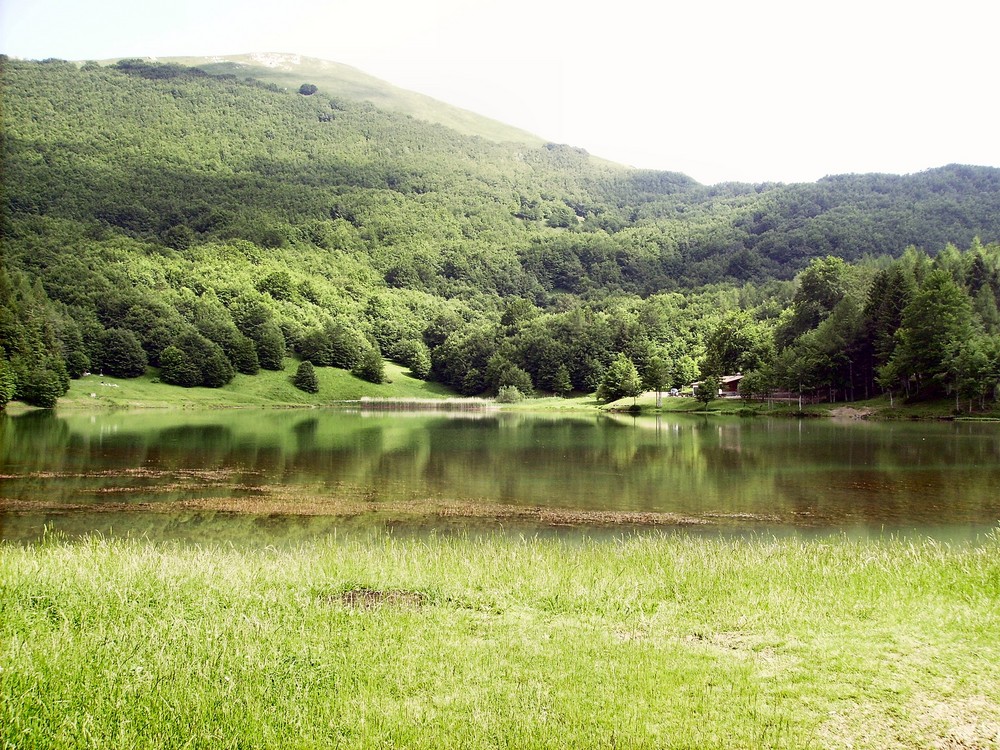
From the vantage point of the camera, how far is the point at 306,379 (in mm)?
144000

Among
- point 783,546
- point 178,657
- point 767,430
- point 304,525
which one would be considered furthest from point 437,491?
point 767,430

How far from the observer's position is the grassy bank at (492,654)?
7430 millimetres

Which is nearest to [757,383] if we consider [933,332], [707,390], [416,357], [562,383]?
[707,390]

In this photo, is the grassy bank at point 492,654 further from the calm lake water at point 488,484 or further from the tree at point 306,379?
the tree at point 306,379

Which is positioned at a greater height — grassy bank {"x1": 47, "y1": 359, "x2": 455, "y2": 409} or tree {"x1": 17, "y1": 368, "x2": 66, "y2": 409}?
tree {"x1": 17, "y1": 368, "x2": 66, "y2": 409}

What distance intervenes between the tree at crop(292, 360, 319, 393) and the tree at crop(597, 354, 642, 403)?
56799 millimetres

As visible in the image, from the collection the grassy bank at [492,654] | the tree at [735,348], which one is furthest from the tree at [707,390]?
the grassy bank at [492,654]

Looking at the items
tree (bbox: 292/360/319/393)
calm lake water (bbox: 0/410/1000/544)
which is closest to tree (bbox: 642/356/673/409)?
calm lake water (bbox: 0/410/1000/544)

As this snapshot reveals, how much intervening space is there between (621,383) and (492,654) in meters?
118

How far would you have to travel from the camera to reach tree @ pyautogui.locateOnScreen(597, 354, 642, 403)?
123456 millimetres

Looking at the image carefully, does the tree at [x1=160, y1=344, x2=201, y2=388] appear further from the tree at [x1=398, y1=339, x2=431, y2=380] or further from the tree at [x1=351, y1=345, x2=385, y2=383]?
the tree at [x1=398, y1=339, x2=431, y2=380]

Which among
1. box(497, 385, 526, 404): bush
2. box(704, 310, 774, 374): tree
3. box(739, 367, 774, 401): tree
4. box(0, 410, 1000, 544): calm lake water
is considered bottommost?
box(497, 385, 526, 404): bush

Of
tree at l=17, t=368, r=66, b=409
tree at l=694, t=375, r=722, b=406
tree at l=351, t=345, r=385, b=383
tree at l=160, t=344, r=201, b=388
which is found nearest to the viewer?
tree at l=17, t=368, r=66, b=409

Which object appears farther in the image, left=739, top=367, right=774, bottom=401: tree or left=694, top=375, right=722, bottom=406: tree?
left=694, top=375, right=722, bottom=406: tree
